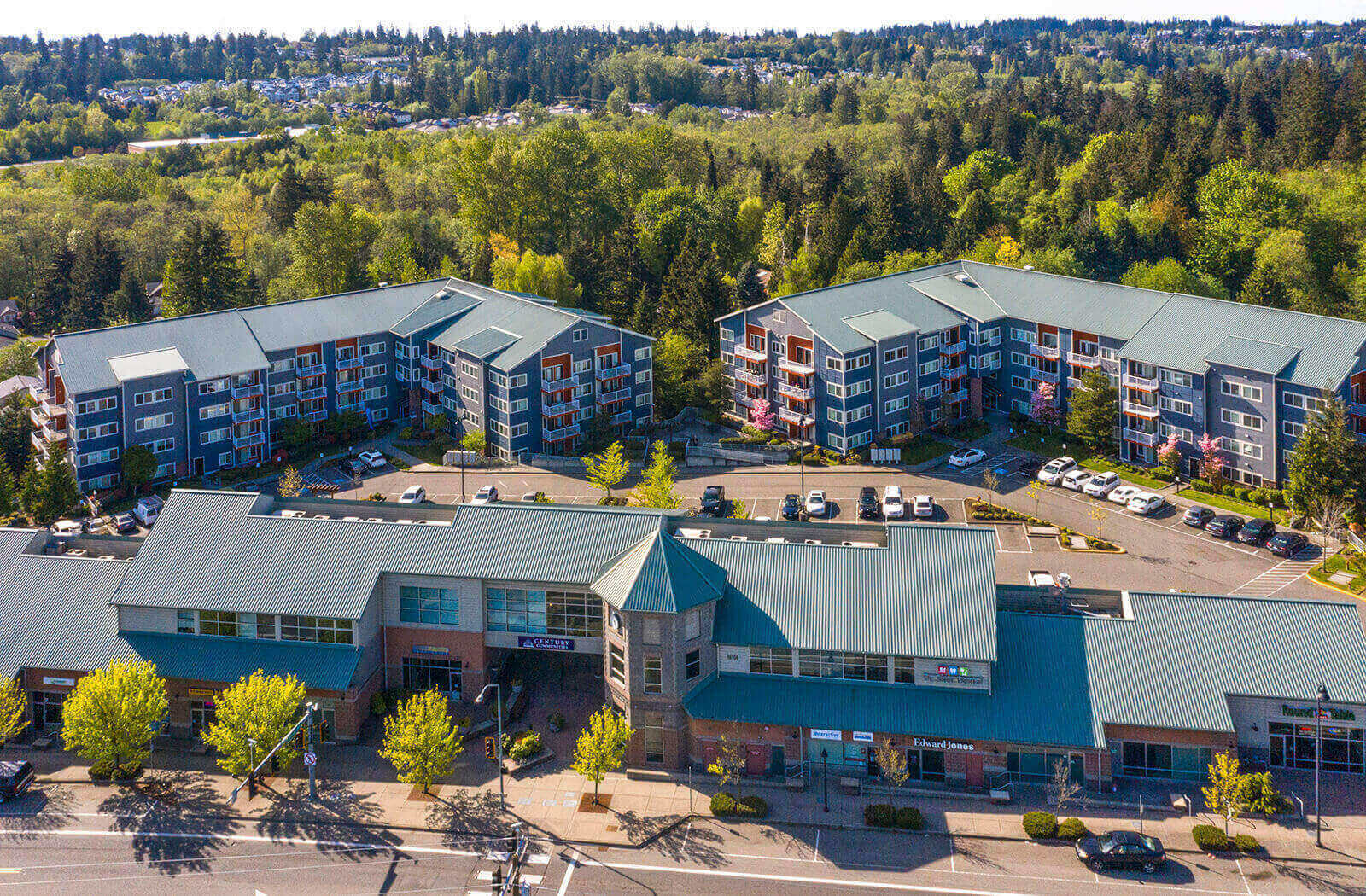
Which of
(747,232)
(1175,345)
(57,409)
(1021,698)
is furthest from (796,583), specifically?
(747,232)

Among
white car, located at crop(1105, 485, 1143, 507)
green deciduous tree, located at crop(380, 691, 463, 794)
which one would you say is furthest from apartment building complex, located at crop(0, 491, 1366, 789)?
white car, located at crop(1105, 485, 1143, 507)

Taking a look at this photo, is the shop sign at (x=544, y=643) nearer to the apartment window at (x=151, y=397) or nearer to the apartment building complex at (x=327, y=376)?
the apartment building complex at (x=327, y=376)

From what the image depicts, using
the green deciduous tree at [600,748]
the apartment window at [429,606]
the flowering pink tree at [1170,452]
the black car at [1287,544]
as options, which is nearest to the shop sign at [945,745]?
the green deciduous tree at [600,748]

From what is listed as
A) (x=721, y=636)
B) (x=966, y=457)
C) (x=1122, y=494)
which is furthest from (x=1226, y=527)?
(x=721, y=636)

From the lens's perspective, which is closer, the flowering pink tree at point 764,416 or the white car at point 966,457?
the white car at point 966,457

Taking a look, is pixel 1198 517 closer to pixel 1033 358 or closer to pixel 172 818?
pixel 1033 358
